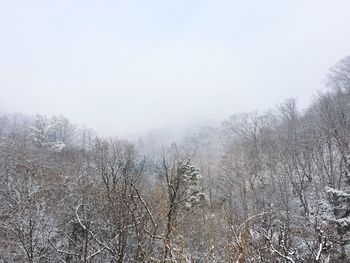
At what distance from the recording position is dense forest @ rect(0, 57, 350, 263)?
5691mm

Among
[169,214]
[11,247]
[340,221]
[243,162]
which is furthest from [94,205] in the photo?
[243,162]

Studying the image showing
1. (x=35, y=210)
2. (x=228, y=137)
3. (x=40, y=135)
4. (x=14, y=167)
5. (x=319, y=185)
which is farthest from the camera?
(x=228, y=137)

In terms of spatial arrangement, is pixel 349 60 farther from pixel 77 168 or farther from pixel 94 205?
pixel 94 205

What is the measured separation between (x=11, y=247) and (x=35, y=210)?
8.88 ft

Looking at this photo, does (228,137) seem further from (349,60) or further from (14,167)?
(14,167)

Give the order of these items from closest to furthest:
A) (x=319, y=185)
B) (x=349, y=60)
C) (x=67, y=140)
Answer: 1. (x=319, y=185)
2. (x=349, y=60)
3. (x=67, y=140)

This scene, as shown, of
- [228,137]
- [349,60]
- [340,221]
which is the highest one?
[349,60]

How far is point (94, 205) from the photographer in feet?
40.2

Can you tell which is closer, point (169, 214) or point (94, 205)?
point (169, 214)

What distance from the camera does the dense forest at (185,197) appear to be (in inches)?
224

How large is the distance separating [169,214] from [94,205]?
25.2 feet

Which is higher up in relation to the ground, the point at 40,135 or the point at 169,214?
the point at 40,135

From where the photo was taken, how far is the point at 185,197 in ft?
21.5

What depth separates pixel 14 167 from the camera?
18.2 metres
